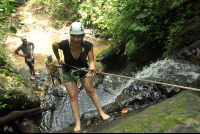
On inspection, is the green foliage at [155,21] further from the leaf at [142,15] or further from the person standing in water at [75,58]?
the person standing in water at [75,58]

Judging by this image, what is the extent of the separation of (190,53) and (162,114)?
11.0ft

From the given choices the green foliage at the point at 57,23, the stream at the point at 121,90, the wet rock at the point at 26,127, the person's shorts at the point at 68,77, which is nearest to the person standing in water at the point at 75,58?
the person's shorts at the point at 68,77

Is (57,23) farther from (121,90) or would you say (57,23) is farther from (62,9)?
(121,90)

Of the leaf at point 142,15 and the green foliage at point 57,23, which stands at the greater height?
the green foliage at point 57,23

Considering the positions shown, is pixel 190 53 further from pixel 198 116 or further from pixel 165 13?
pixel 198 116

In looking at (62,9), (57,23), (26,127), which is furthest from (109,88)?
(62,9)

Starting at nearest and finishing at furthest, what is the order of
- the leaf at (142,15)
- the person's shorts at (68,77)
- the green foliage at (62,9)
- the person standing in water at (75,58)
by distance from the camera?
the person standing in water at (75,58) < the person's shorts at (68,77) < the leaf at (142,15) < the green foliage at (62,9)

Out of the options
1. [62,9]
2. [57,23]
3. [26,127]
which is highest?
[62,9]

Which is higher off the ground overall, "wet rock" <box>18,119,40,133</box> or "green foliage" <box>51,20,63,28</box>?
"green foliage" <box>51,20,63,28</box>

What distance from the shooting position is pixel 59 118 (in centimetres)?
394

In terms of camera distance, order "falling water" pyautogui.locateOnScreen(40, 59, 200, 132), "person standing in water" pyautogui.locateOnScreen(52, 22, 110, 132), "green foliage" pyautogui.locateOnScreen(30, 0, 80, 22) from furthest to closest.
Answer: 1. "green foliage" pyautogui.locateOnScreen(30, 0, 80, 22)
2. "falling water" pyautogui.locateOnScreen(40, 59, 200, 132)
3. "person standing in water" pyautogui.locateOnScreen(52, 22, 110, 132)

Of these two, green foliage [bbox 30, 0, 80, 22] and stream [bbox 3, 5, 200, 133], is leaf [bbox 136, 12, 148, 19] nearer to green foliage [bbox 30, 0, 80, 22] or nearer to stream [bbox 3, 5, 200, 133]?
stream [bbox 3, 5, 200, 133]

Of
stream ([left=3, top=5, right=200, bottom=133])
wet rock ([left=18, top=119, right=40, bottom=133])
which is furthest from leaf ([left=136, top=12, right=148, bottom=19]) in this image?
wet rock ([left=18, top=119, right=40, bottom=133])

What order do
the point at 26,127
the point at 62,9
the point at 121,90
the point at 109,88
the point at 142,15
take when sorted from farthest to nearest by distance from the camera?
the point at 62,9, the point at 109,88, the point at 121,90, the point at 142,15, the point at 26,127
